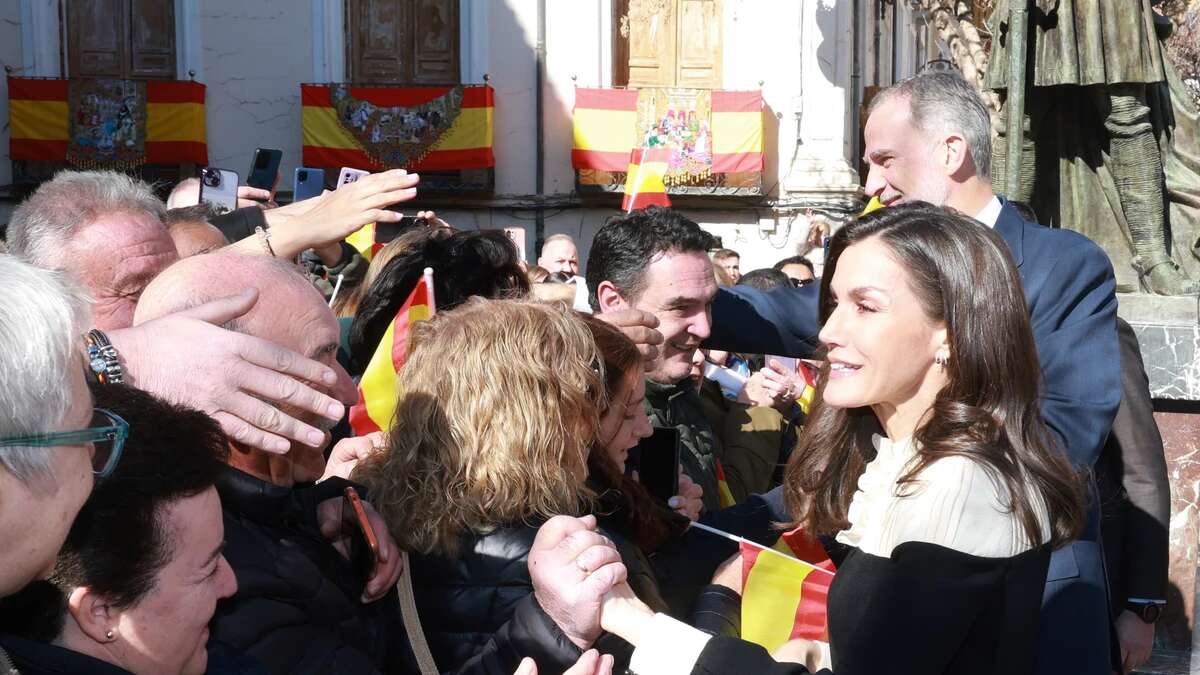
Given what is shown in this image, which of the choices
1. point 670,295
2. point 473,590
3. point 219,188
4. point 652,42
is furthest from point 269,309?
point 652,42

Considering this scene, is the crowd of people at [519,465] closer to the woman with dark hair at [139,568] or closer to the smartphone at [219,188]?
the woman with dark hair at [139,568]

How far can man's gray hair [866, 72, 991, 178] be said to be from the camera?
3.06m

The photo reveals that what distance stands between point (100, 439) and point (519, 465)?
948 mm

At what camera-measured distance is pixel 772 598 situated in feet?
8.86

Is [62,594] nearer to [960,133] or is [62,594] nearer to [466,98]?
[960,133]

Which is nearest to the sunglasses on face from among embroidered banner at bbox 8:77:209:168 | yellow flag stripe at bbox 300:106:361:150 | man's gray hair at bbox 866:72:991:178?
man's gray hair at bbox 866:72:991:178

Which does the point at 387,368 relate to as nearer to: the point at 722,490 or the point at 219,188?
the point at 722,490

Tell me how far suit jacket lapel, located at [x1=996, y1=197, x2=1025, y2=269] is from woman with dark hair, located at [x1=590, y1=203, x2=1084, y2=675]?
52 centimetres

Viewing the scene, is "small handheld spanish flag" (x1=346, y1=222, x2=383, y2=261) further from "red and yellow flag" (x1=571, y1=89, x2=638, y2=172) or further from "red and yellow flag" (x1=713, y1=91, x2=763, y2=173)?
"red and yellow flag" (x1=713, y1=91, x2=763, y2=173)

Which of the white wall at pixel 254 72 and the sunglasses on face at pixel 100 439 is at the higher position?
the white wall at pixel 254 72

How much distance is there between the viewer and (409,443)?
2359mm

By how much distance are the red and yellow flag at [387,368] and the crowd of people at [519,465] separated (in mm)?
214

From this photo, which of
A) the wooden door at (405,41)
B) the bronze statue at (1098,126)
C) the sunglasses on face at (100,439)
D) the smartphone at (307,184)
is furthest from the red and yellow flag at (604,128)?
the sunglasses on face at (100,439)

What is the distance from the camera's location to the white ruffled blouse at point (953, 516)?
1998 mm
